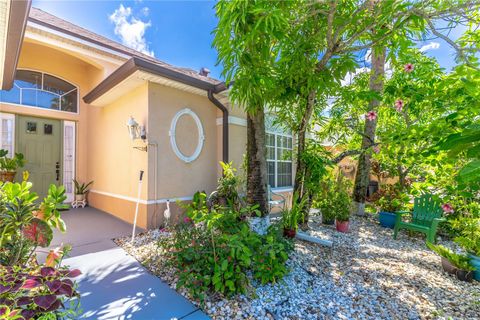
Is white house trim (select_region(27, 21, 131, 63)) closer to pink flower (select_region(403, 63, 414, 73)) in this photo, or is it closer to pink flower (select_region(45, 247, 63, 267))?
pink flower (select_region(45, 247, 63, 267))

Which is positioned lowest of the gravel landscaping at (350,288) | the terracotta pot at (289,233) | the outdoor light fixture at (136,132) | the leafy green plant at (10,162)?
the gravel landscaping at (350,288)

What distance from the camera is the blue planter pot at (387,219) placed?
6.46 m

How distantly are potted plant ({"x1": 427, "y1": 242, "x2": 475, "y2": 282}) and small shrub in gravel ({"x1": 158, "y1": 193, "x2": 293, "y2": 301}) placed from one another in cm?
278

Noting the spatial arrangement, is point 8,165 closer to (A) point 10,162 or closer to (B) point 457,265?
(A) point 10,162

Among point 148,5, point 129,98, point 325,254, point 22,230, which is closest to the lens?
point 22,230

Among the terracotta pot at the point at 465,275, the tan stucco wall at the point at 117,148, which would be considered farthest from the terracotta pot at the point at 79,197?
the terracotta pot at the point at 465,275

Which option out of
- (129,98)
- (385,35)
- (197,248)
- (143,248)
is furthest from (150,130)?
(385,35)

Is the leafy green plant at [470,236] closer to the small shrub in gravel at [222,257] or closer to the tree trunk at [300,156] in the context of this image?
the tree trunk at [300,156]

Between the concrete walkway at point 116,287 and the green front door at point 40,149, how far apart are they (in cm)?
361

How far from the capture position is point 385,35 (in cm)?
353

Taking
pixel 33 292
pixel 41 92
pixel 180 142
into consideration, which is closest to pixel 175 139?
pixel 180 142

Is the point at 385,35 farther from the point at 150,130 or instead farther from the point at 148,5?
the point at 148,5

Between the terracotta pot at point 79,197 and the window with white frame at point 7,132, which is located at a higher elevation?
the window with white frame at point 7,132

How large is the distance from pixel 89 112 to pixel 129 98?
334 centimetres
